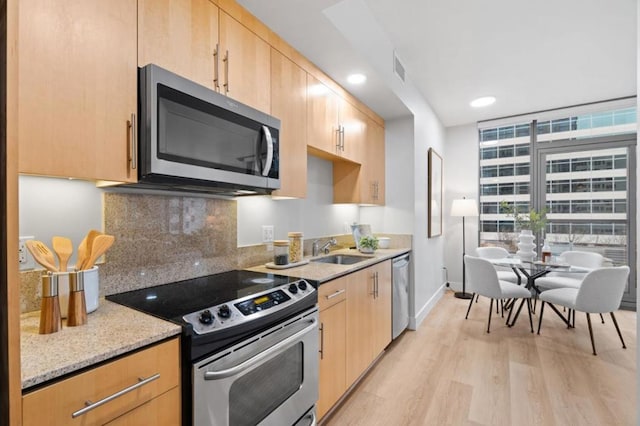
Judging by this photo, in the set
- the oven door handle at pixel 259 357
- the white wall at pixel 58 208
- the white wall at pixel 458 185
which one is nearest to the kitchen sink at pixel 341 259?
the oven door handle at pixel 259 357

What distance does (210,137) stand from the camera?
143 cm

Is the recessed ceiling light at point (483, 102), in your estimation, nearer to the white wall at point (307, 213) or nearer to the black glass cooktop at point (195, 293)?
the white wall at point (307, 213)

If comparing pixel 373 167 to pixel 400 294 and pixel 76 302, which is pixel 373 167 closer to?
pixel 400 294

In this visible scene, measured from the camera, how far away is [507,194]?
4773mm

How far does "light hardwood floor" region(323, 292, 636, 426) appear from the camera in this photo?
1.97 meters

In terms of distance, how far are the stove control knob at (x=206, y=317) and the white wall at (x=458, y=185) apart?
4.63 m

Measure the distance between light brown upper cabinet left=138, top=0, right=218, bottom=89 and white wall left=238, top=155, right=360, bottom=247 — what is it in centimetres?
88

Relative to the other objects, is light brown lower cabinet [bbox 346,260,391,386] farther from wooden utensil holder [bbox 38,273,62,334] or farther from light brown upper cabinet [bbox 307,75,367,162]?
wooden utensil holder [bbox 38,273,62,334]

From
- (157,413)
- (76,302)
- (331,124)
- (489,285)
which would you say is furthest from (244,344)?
(489,285)

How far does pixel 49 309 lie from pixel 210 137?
0.85 metres

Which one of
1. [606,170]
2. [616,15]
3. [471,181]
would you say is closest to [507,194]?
[471,181]

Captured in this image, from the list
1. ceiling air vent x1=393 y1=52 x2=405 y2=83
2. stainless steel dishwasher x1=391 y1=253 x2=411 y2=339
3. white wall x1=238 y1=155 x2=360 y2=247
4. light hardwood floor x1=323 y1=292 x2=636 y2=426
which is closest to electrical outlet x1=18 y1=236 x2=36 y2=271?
white wall x1=238 y1=155 x2=360 y2=247

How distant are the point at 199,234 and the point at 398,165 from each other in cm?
238

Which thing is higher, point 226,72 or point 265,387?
point 226,72
